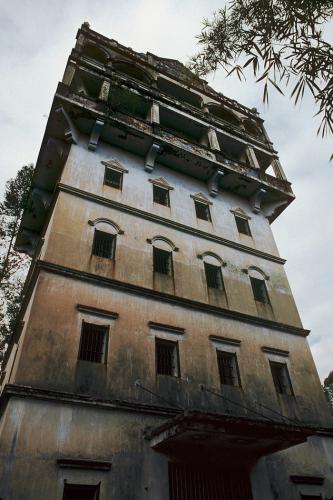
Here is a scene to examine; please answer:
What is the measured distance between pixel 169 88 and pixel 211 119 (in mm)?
3245

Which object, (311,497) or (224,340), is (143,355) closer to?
(224,340)

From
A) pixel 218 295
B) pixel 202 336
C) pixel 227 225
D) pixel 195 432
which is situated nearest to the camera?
pixel 195 432

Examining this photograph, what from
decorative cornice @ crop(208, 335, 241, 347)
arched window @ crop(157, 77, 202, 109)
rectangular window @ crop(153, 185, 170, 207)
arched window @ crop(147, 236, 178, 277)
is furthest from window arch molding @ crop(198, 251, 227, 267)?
arched window @ crop(157, 77, 202, 109)

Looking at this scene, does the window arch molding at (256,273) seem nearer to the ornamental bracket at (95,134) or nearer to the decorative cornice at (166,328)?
the decorative cornice at (166,328)

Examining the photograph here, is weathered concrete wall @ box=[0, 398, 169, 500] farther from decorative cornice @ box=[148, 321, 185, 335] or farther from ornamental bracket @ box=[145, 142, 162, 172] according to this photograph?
ornamental bracket @ box=[145, 142, 162, 172]

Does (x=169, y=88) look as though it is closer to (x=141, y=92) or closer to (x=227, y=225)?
(x=141, y=92)

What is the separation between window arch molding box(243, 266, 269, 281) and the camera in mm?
15121

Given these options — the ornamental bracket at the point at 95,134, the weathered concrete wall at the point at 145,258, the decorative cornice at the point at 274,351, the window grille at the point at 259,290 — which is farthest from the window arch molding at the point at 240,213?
the ornamental bracket at the point at 95,134

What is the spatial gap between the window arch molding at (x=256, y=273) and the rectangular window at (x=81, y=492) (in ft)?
32.0

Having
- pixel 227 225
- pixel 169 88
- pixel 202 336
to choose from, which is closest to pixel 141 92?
pixel 169 88

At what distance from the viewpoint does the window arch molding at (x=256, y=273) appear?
15.1 m

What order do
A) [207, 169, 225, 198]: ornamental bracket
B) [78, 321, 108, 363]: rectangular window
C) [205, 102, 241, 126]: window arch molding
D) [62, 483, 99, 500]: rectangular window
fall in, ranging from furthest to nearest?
[205, 102, 241, 126]: window arch molding, [207, 169, 225, 198]: ornamental bracket, [78, 321, 108, 363]: rectangular window, [62, 483, 99, 500]: rectangular window

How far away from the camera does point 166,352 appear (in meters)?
11.0

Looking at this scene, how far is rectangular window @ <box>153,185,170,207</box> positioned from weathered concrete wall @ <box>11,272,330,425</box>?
17.1 feet
